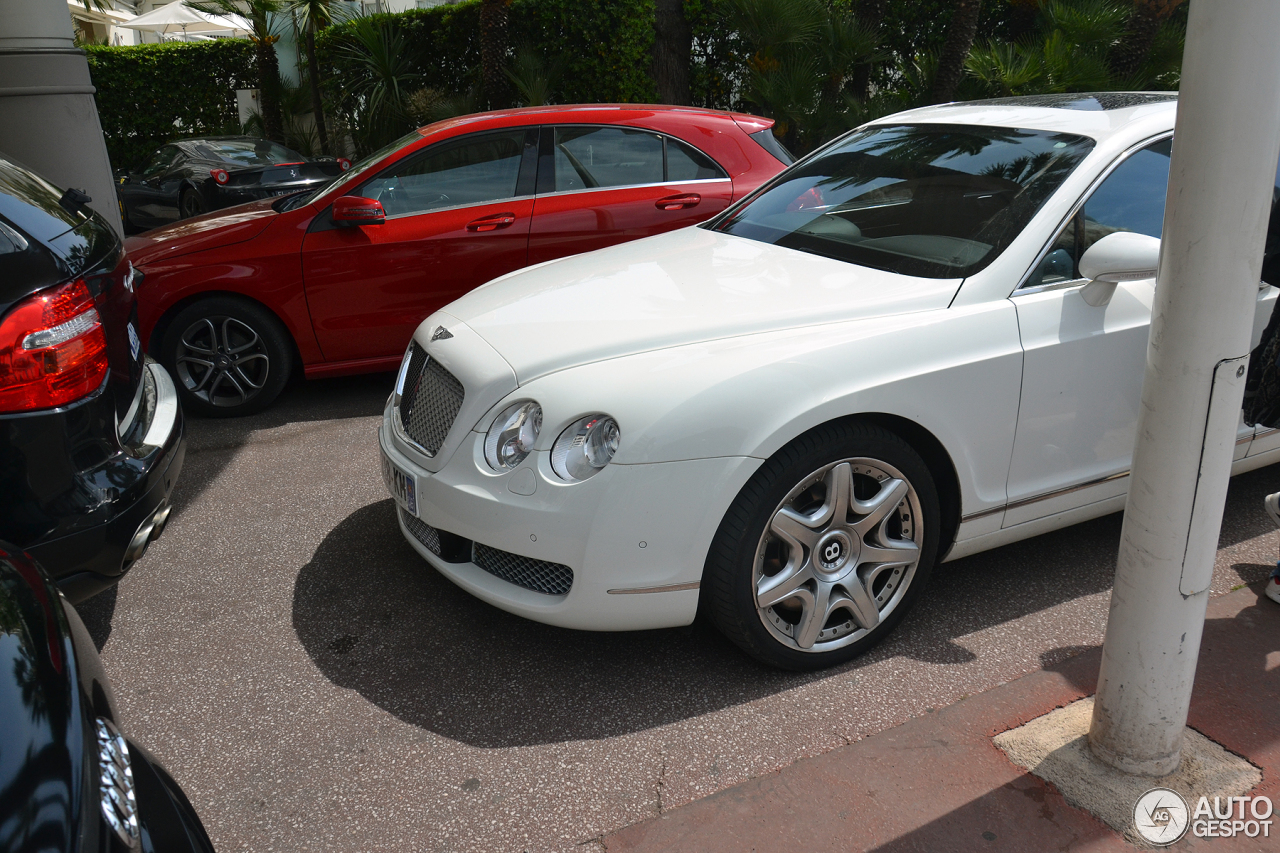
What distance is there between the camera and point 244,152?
11.1 meters

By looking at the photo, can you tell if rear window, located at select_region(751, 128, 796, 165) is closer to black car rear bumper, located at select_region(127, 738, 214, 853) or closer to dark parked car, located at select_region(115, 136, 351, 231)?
black car rear bumper, located at select_region(127, 738, 214, 853)

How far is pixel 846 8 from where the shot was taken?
12031mm

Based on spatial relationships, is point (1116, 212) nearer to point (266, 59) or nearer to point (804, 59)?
point (804, 59)

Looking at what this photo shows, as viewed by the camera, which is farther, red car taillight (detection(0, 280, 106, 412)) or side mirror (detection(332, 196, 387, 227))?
side mirror (detection(332, 196, 387, 227))

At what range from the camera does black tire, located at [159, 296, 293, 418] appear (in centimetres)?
535

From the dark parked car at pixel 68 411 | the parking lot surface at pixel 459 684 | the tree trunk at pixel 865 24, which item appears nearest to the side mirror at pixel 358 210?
the parking lot surface at pixel 459 684

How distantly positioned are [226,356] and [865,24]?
8882mm

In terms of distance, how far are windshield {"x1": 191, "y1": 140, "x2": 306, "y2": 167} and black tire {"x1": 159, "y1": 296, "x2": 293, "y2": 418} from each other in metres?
6.00

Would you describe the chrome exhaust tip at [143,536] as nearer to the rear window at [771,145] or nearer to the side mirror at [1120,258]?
the side mirror at [1120,258]

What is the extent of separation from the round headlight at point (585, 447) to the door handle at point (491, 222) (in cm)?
302

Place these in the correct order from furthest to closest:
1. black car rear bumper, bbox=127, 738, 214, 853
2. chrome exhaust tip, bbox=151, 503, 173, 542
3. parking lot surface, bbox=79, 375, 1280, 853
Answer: chrome exhaust tip, bbox=151, 503, 173, 542 → parking lot surface, bbox=79, 375, 1280, 853 → black car rear bumper, bbox=127, 738, 214, 853

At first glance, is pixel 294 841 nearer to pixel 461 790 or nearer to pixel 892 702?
pixel 461 790

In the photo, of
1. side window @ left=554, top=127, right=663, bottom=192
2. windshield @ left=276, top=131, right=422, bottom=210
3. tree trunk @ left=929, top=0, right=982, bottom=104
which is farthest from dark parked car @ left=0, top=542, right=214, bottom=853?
tree trunk @ left=929, top=0, right=982, bottom=104

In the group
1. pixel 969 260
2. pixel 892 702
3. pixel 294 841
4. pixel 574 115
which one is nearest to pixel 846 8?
pixel 574 115
